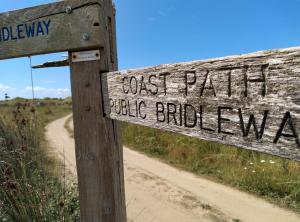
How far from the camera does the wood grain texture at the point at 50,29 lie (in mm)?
1972

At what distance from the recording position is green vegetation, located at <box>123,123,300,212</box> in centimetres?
556

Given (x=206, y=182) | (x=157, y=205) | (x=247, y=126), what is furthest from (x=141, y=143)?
(x=247, y=126)

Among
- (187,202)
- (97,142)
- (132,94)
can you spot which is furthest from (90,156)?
(187,202)

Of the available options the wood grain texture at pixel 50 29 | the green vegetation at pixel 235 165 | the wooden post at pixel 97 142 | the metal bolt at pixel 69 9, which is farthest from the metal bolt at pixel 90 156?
the green vegetation at pixel 235 165

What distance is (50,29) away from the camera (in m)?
2.10

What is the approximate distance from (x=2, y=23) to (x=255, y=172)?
16.7 feet

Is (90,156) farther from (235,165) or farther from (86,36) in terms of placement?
(235,165)

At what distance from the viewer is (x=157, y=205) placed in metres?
5.04

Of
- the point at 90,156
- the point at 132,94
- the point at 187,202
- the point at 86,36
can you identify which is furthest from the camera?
the point at 187,202

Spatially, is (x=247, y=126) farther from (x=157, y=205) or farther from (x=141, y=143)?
(x=141, y=143)

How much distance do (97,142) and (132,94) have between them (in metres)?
0.43

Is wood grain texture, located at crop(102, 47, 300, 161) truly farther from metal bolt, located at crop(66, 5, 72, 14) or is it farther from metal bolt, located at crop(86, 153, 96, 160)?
metal bolt, located at crop(66, 5, 72, 14)

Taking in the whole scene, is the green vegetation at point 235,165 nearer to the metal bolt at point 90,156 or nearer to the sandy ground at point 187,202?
the sandy ground at point 187,202

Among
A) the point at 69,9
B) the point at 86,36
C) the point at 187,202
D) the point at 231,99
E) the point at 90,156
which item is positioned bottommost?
the point at 187,202
